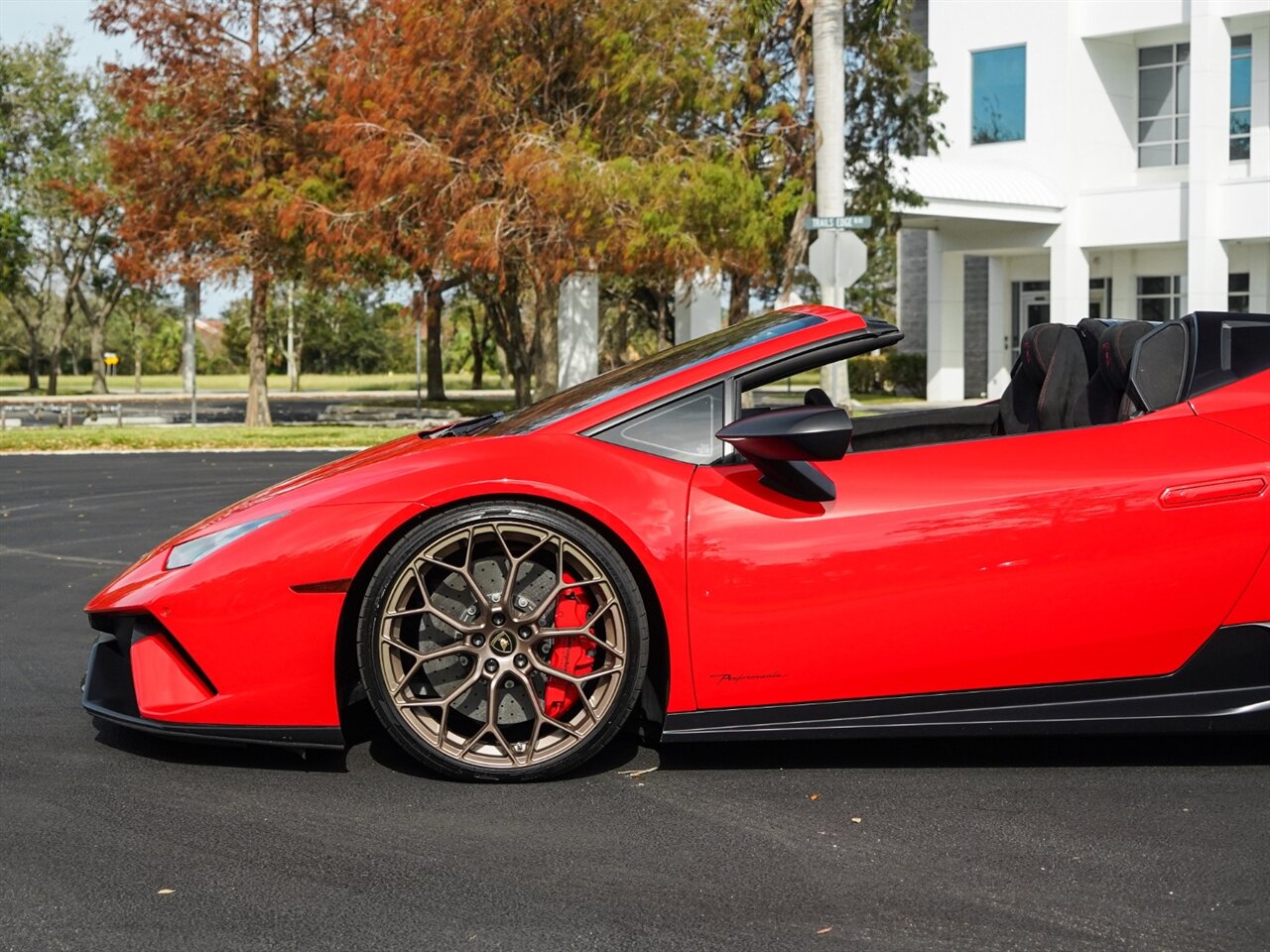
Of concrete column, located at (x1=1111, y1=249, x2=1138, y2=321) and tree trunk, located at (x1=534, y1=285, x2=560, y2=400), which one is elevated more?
concrete column, located at (x1=1111, y1=249, x2=1138, y2=321)

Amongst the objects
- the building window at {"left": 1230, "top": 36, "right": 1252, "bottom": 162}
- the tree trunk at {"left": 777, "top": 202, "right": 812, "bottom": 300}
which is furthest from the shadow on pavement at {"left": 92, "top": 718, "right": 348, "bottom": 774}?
the building window at {"left": 1230, "top": 36, "right": 1252, "bottom": 162}

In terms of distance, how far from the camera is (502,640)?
13.9 ft

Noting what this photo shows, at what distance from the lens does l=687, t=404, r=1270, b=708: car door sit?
4.14m

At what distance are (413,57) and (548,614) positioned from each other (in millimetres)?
20414

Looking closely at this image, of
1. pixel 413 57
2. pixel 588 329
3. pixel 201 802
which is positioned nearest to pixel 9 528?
pixel 201 802

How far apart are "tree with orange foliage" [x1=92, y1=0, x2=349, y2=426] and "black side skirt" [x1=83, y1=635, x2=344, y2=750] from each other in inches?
885

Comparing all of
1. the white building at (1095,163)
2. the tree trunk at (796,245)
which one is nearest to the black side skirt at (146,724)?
the tree trunk at (796,245)

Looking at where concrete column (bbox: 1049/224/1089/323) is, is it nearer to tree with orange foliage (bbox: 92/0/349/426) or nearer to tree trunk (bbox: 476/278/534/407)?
tree trunk (bbox: 476/278/534/407)

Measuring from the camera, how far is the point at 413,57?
23266 mm

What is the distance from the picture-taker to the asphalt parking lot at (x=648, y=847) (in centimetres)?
326

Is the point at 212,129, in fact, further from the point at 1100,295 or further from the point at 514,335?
the point at 1100,295

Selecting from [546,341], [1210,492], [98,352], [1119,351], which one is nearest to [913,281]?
[546,341]

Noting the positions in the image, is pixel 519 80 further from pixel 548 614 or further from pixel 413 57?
pixel 548 614

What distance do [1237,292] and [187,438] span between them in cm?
2541
